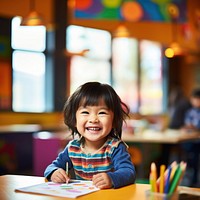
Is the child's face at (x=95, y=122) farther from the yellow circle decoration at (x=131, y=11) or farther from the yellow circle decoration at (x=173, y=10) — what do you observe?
the yellow circle decoration at (x=173, y=10)

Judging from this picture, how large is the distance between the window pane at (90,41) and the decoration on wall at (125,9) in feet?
5.01

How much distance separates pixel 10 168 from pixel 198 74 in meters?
6.90

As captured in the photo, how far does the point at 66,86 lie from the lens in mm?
8352

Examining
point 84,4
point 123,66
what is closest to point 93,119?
point 84,4

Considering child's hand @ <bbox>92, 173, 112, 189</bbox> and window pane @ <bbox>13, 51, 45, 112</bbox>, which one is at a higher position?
window pane @ <bbox>13, 51, 45, 112</bbox>

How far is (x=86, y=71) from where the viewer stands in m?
9.08

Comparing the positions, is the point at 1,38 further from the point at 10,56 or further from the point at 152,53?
the point at 152,53

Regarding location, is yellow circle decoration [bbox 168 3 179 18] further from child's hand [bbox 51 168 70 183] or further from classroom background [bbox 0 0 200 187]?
child's hand [bbox 51 168 70 183]

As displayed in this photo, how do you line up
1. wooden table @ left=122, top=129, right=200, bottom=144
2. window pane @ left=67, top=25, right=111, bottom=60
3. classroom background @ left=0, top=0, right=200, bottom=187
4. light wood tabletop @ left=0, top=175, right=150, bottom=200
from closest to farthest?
light wood tabletop @ left=0, top=175, right=150, bottom=200
wooden table @ left=122, top=129, right=200, bottom=144
classroom background @ left=0, top=0, right=200, bottom=187
window pane @ left=67, top=25, right=111, bottom=60

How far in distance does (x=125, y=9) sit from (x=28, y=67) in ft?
6.25

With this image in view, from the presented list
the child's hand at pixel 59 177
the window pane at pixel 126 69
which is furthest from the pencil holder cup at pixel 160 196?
A: the window pane at pixel 126 69

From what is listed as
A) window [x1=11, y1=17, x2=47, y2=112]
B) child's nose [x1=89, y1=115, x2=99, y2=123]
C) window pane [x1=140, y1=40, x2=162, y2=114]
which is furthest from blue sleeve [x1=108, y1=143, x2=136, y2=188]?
window pane [x1=140, y1=40, x2=162, y2=114]

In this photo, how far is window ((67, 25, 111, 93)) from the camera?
860 cm

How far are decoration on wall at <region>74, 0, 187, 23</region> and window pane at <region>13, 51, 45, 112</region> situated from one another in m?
1.43
